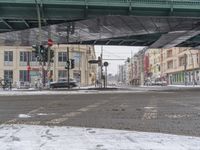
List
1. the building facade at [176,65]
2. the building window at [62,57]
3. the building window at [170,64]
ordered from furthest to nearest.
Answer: the building window at [170,64] < the building facade at [176,65] < the building window at [62,57]

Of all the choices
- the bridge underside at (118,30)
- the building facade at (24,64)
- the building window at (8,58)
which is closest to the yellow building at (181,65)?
the building facade at (24,64)

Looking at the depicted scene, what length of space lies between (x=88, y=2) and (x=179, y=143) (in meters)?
26.7

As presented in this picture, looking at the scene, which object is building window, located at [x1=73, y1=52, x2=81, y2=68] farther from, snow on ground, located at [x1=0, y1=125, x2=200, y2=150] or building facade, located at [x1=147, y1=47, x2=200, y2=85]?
snow on ground, located at [x1=0, y1=125, x2=200, y2=150]

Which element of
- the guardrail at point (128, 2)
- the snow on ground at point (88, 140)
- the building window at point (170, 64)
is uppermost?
the guardrail at point (128, 2)

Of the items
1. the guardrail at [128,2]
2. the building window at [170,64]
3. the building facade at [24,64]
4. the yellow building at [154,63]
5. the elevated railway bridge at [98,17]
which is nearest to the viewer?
the guardrail at [128,2]

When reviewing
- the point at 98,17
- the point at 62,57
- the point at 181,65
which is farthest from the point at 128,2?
the point at 181,65

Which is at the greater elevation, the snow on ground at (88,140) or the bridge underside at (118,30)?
the bridge underside at (118,30)

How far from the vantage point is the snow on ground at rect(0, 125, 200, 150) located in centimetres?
742

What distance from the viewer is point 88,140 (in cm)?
824

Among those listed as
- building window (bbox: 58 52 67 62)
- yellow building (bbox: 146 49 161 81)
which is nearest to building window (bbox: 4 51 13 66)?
building window (bbox: 58 52 67 62)

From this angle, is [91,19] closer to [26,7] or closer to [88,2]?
[88,2]

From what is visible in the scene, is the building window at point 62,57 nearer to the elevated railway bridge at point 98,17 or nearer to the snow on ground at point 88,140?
the elevated railway bridge at point 98,17

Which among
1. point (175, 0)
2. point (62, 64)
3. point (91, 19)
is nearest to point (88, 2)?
point (91, 19)

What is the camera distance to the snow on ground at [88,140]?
24.3 feet
